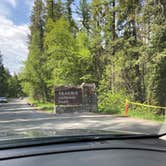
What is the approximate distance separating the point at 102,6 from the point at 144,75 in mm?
11282

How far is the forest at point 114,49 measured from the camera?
27578mm

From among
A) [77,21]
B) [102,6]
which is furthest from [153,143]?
[77,21]

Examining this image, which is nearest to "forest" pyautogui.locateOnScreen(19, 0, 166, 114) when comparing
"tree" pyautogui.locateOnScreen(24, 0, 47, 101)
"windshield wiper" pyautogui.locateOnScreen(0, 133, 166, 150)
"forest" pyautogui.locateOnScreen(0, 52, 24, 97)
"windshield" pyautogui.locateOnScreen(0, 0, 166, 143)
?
"windshield" pyautogui.locateOnScreen(0, 0, 166, 143)

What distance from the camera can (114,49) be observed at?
1453 inches

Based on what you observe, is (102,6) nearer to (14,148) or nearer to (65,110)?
(65,110)

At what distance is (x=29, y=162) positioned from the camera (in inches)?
102

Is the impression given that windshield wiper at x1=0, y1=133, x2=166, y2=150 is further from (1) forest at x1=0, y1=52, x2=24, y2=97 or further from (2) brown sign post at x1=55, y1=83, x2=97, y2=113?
(1) forest at x1=0, y1=52, x2=24, y2=97

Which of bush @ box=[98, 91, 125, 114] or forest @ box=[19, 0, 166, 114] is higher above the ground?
forest @ box=[19, 0, 166, 114]

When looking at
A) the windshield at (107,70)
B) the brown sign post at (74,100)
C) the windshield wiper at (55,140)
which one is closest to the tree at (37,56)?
the windshield at (107,70)

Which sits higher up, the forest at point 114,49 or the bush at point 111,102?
the forest at point 114,49

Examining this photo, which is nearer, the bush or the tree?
the bush

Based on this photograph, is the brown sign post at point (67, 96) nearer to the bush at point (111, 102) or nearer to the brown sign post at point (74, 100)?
the brown sign post at point (74, 100)

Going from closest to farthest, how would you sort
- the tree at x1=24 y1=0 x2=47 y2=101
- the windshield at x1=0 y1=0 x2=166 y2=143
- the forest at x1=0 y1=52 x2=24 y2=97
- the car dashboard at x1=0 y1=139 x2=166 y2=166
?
the car dashboard at x1=0 y1=139 x2=166 y2=166 < the windshield at x1=0 y1=0 x2=166 y2=143 < the tree at x1=24 y1=0 x2=47 y2=101 < the forest at x1=0 y1=52 x2=24 y2=97

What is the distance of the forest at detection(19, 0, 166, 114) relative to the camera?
27.6m
